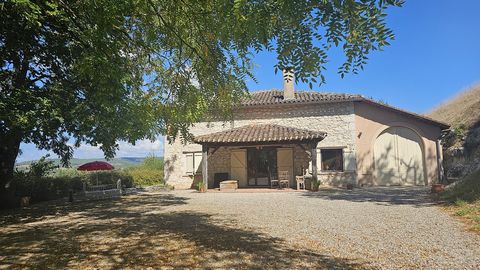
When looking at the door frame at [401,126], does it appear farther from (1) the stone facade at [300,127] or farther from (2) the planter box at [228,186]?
(2) the planter box at [228,186]

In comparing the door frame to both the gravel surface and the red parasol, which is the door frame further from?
the red parasol

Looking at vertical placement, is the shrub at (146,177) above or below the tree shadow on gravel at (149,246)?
above

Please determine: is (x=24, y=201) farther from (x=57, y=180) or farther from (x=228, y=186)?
(x=228, y=186)

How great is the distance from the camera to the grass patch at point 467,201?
22.4 ft

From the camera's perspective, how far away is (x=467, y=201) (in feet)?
27.9

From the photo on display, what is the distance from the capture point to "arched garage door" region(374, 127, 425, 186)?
640 inches

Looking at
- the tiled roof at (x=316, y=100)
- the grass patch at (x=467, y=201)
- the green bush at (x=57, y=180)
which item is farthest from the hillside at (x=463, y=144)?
the green bush at (x=57, y=180)

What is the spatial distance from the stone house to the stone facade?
0.16ft

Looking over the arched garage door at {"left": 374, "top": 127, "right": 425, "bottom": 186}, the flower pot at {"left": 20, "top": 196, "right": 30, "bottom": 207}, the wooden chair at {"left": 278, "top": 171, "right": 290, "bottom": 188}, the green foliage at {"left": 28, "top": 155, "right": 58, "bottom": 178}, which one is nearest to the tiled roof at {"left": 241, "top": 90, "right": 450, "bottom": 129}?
the arched garage door at {"left": 374, "top": 127, "right": 425, "bottom": 186}

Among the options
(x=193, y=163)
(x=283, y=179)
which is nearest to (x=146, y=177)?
(x=193, y=163)

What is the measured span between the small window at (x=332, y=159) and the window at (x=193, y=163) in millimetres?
6746

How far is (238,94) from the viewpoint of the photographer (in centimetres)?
660

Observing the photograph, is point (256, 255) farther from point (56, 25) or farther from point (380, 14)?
point (56, 25)

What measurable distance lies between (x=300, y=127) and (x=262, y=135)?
2970 mm
